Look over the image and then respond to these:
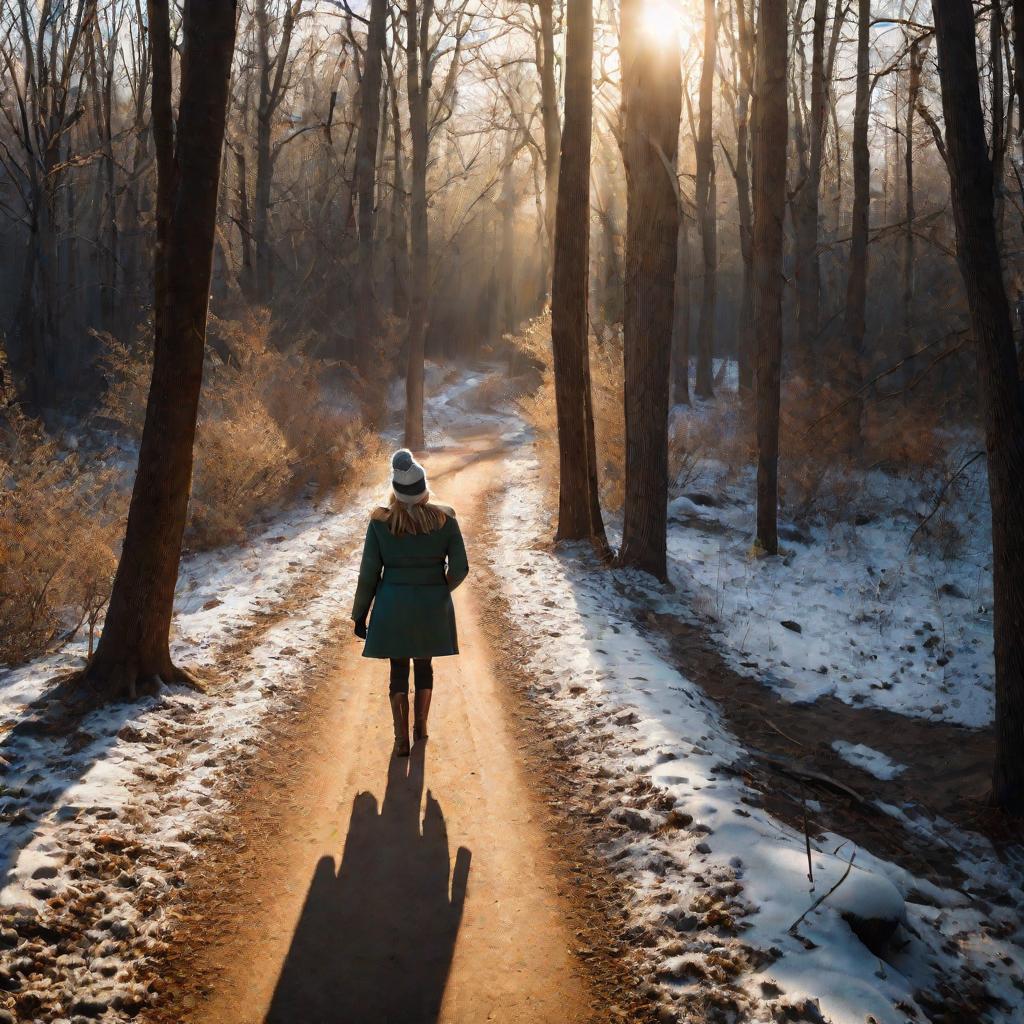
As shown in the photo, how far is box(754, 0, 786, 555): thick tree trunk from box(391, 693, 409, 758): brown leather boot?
8193 mm

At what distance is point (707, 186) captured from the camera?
2391 cm

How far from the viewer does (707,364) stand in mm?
27609

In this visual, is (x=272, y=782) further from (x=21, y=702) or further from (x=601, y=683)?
(x=601, y=683)

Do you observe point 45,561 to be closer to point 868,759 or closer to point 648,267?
point 648,267

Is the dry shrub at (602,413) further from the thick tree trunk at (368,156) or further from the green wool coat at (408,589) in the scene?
the green wool coat at (408,589)

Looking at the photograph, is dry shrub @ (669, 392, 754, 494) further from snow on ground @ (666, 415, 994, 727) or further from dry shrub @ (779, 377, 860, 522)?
dry shrub @ (779, 377, 860, 522)

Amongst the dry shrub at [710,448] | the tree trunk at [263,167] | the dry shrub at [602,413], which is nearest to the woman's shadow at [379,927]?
the dry shrub at [602,413]

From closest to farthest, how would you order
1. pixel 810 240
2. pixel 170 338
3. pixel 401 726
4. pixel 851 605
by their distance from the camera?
pixel 401 726 < pixel 170 338 < pixel 851 605 < pixel 810 240

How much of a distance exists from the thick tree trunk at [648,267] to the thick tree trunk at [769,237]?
6.76 ft

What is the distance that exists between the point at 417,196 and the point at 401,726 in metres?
17.8

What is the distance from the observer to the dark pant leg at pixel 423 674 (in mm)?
5699

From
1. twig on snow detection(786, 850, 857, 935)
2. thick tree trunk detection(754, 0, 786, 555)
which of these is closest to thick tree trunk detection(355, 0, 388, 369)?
thick tree trunk detection(754, 0, 786, 555)

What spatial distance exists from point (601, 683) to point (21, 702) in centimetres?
418

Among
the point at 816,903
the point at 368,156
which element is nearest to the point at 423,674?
the point at 816,903
